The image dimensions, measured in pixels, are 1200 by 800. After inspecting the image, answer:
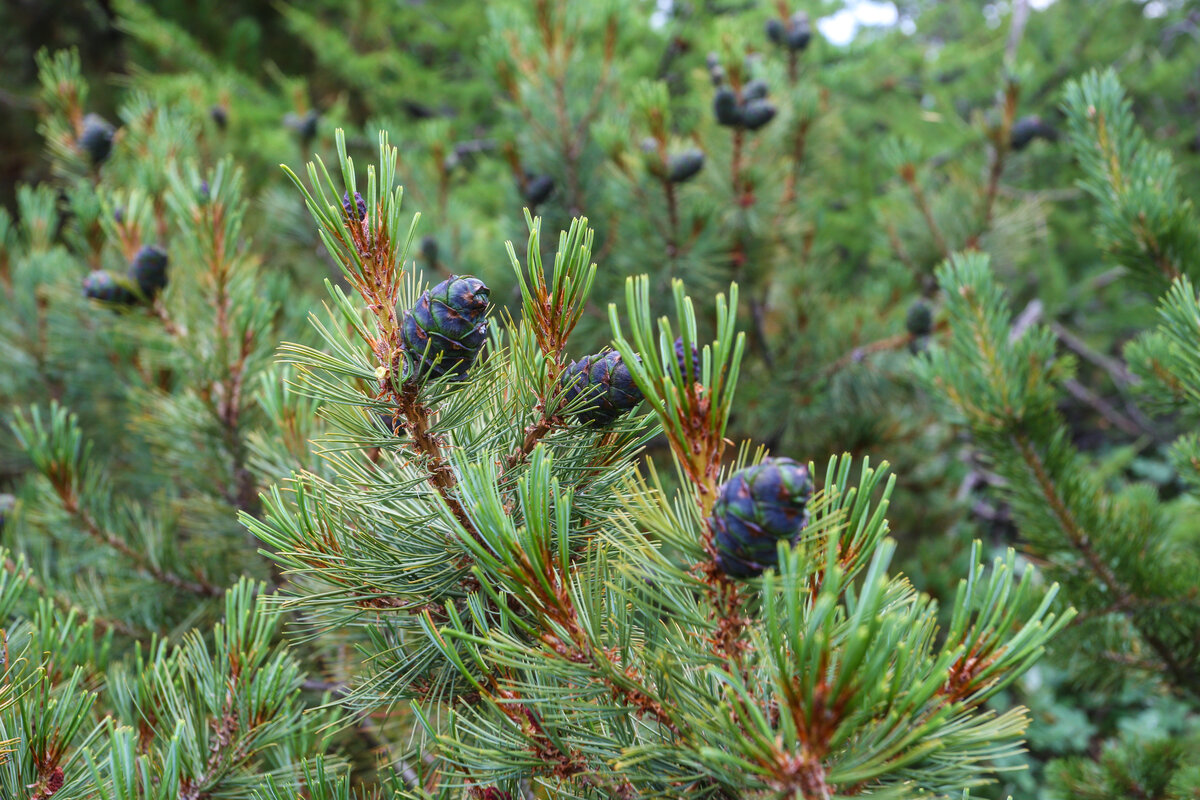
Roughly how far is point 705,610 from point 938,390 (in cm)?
98

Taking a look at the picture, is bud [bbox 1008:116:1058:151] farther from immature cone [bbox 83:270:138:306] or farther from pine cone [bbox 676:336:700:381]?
immature cone [bbox 83:270:138:306]

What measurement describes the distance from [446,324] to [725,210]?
158 cm

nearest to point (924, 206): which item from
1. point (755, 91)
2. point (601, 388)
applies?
point (755, 91)

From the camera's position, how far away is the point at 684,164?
5.52 feet

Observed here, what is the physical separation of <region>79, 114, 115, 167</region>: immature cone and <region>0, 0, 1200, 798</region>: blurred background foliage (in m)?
Answer: 0.09

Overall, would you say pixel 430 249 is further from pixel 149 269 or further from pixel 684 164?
pixel 149 269

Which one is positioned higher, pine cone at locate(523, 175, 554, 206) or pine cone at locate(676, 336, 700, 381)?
pine cone at locate(523, 175, 554, 206)

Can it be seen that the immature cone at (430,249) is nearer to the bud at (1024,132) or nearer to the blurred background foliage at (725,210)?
the blurred background foliage at (725,210)

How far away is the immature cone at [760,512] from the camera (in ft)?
1.44

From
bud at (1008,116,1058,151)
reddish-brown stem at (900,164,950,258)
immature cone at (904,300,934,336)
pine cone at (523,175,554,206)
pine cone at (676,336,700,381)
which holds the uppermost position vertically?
bud at (1008,116,1058,151)

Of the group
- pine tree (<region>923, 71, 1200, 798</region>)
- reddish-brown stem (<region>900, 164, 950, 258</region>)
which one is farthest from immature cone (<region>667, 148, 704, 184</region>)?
reddish-brown stem (<region>900, 164, 950, 258</region>)

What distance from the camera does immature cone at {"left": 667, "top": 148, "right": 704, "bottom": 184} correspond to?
1670 mm

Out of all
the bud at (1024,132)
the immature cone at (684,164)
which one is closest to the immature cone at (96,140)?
the immature cone at (684,164)

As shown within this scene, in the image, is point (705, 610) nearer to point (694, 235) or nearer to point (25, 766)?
point (25, 766)
